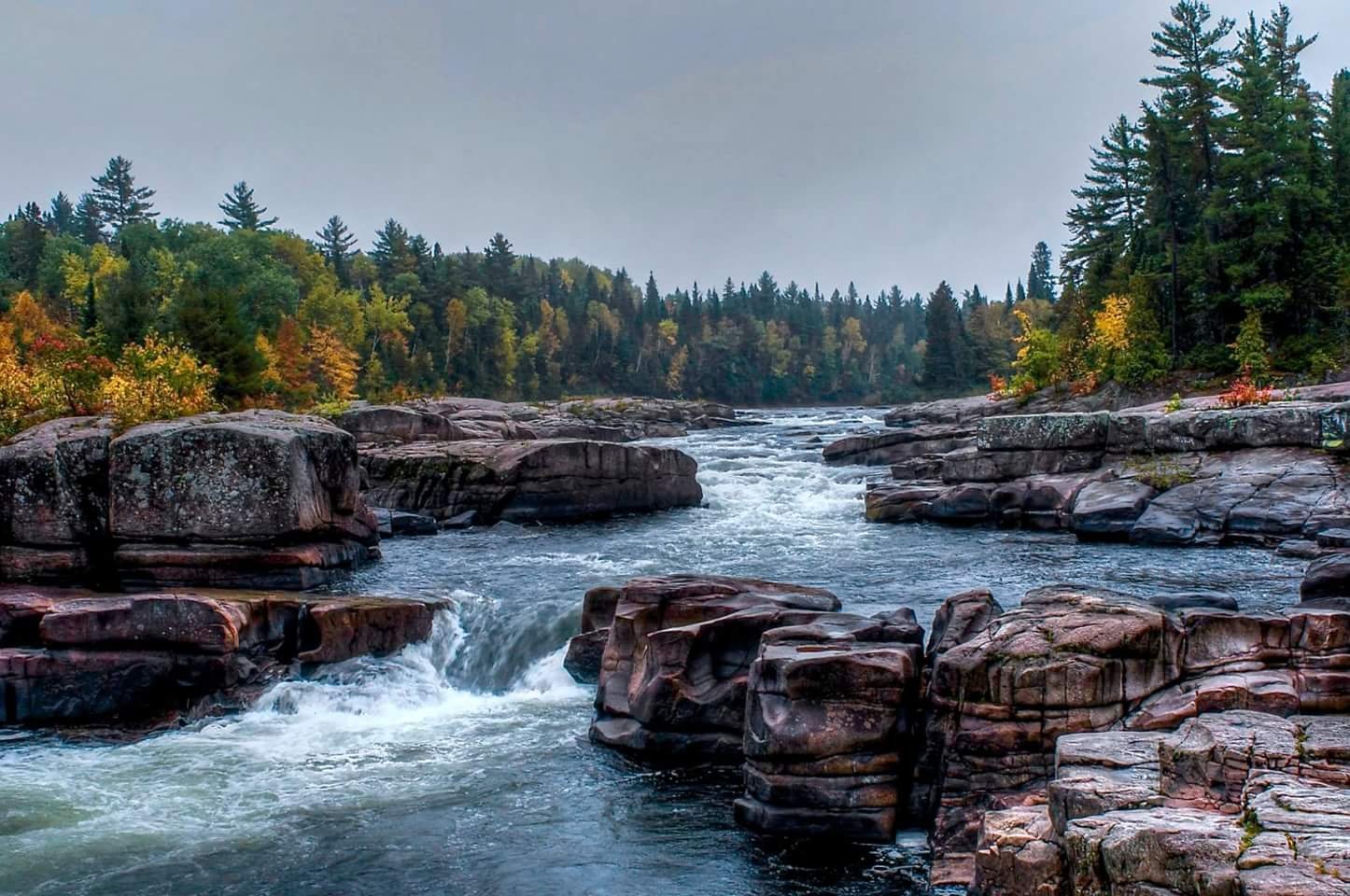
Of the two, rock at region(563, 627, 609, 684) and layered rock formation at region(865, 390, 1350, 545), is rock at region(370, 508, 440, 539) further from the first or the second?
layered rock formation at region(865, 390, 1350, 545)

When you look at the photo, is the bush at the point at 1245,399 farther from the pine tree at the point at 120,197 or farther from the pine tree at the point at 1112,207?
the pine tree at the point at 120,197

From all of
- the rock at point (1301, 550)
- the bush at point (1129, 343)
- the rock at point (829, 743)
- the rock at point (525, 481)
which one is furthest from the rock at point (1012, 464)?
the rock at point (829, 743)

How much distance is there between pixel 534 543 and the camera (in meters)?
24.7

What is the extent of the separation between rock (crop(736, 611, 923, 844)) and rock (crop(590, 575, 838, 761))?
4.81ft

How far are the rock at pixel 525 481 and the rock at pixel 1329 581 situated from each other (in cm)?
1963

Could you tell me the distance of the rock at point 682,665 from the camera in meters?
11.9

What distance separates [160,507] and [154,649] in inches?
185

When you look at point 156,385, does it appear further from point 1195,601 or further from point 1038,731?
point 1195,601

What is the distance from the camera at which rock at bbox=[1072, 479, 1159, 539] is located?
74.0 ft

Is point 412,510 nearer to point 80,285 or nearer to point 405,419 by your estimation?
point 405,419

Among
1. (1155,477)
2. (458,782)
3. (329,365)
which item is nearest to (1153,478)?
(1155,477)

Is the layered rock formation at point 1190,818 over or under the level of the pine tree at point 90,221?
under

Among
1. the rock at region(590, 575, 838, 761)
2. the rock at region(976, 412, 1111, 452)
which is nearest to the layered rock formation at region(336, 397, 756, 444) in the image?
the rock at region(976, 412, 1111, 452)

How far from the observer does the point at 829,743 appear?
9.86 m
